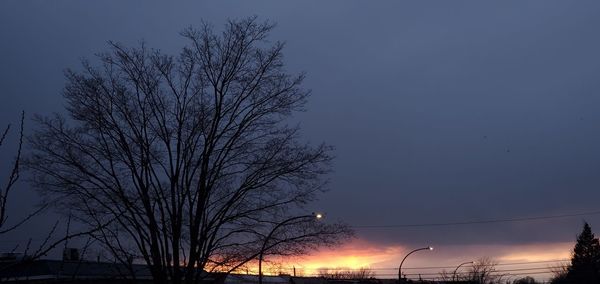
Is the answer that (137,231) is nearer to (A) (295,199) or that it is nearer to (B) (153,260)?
(B) (153,260)

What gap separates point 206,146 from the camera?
23906 millimetres

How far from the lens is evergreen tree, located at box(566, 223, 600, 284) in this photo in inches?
3782

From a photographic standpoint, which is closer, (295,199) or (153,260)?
(153,260)

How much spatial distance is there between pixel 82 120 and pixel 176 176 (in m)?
4.14

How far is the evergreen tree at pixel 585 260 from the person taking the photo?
9606 cm

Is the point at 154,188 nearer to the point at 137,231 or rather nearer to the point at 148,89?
the point at 137,231

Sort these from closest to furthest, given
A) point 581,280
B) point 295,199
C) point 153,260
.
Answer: point 153,260 → point 295,199 → point 581,280

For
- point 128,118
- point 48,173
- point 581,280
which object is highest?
point 128,118

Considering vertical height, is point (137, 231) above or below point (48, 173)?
below

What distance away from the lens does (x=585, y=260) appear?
102312 mm

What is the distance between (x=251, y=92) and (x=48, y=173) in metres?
7.98

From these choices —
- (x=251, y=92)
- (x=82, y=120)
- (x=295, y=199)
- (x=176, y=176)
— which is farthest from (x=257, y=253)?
(x=82, y=120)

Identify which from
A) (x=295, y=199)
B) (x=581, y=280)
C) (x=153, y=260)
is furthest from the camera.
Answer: (x=581, y=280)

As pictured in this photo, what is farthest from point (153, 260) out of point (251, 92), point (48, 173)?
point (251, 92)
